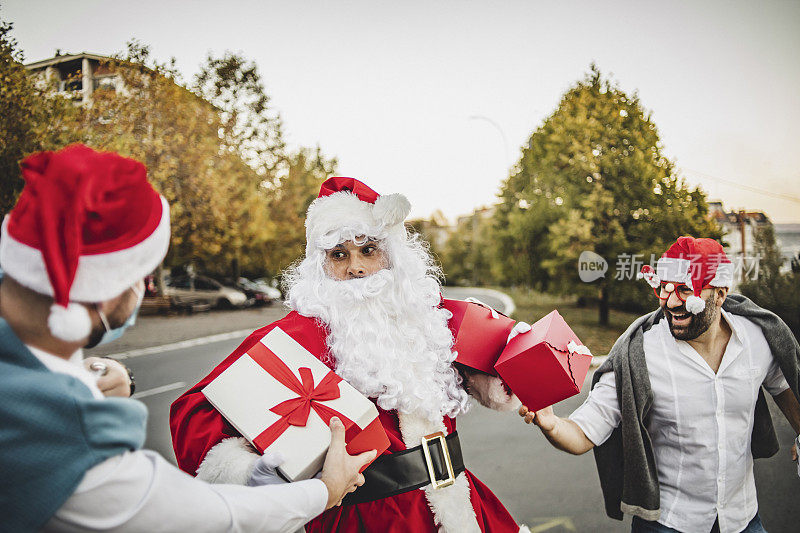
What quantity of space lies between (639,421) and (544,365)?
1.96 ft

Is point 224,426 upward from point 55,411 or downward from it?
downward

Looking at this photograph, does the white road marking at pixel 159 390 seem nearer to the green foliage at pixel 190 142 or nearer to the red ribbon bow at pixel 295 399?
the green foliage at pixel 190 142

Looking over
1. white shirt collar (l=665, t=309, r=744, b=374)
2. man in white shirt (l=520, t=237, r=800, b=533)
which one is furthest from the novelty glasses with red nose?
white shirt collar (l=665, t=309, r=744, b=374)

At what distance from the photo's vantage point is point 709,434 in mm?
2232

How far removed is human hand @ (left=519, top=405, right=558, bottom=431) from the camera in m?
2.26

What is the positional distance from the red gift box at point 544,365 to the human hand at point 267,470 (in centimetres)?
104

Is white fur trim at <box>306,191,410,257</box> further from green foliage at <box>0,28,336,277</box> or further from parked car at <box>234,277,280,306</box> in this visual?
parked car at <box>234,277,280,306</box>

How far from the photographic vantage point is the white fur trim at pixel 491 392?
7.80 ft

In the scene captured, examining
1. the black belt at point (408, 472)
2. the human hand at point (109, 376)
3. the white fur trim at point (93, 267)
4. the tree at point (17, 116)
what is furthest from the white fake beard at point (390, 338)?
the tree at point (17, 116)

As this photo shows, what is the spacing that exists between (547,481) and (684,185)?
8191mm

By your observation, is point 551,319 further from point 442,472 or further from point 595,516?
point 595,516

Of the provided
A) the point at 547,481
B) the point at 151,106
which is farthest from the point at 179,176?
the point at 547,481

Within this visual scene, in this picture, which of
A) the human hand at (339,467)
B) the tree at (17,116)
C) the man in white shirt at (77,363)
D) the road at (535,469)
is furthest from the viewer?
the tree at (17,116)

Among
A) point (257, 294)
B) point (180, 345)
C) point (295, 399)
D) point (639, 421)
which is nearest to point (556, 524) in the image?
point (639, 421)
